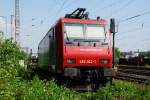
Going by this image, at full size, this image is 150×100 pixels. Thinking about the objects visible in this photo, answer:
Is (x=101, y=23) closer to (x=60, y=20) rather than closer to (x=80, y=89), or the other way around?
(x=60, y=20)

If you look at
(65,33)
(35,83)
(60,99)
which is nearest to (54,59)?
(65,33)

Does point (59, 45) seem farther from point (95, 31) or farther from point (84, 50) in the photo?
point (95, 31)

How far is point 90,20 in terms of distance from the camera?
688 inches

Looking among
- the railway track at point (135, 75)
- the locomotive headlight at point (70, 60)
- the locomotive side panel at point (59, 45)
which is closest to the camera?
the locomotive headlight at point (70, 60)

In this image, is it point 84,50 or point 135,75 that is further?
point 135,75

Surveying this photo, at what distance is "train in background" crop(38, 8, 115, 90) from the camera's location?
54.0 ft

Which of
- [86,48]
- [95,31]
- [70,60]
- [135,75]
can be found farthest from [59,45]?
[135,75]

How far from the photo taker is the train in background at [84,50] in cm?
1645

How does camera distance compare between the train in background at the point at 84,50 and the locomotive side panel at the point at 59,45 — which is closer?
the train in background at the point at 84,50

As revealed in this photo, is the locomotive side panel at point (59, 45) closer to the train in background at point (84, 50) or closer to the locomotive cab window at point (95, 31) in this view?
the train in background at point (84, 50)

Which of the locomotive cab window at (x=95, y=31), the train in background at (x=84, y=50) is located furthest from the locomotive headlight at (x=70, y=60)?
the locomotive cab window at (x=95, y=31)

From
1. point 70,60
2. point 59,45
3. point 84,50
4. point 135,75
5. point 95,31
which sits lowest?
point 135,75

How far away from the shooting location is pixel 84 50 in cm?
1672

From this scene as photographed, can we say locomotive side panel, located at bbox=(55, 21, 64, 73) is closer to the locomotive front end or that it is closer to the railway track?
the locomotive front end
